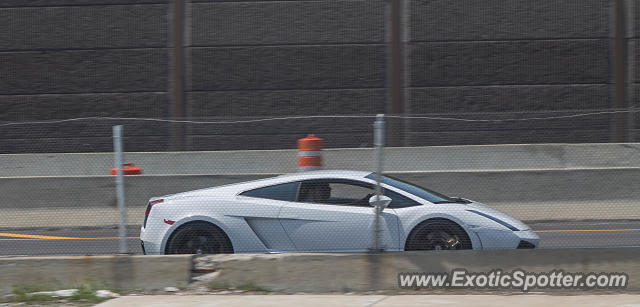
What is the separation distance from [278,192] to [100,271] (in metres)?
2.16

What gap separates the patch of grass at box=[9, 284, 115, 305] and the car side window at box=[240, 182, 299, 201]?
207cm

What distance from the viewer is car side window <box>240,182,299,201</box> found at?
879 cm

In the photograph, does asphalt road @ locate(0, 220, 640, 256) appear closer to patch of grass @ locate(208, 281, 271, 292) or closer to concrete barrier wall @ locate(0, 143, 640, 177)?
concrete barrier wall @ locate(0, 143, 640, 177)

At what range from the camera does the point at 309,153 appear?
9.96 metres

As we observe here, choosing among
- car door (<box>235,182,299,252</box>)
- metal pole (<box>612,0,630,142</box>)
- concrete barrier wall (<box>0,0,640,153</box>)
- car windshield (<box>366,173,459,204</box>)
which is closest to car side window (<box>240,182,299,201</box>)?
car door (<box>235,182,299,252</box>)

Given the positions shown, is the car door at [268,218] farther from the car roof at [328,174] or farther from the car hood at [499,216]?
the car hood at [499,216]

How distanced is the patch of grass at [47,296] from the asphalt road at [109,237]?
5.97 feet

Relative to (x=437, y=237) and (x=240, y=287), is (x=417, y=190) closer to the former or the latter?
(x=437, y=237)

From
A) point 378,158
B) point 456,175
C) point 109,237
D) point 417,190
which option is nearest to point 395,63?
point 456,175

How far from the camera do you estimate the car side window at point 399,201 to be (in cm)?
869

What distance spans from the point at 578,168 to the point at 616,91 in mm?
10759

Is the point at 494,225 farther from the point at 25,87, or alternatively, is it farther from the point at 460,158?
the point at 25,87

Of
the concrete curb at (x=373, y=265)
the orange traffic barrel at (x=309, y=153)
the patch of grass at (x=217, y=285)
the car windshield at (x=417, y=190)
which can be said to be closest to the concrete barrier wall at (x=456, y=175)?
the orange traffic barrel at (x=309, y=153)

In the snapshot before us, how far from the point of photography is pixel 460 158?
9508mm
